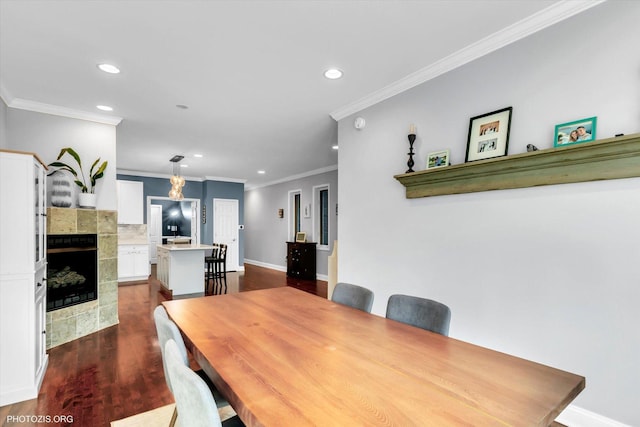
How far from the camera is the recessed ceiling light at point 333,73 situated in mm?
2793

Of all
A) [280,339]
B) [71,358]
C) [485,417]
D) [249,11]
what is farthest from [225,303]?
[71,358]

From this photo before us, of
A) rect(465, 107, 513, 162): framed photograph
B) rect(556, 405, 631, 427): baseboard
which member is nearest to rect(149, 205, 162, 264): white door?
rect(465, 107, 513, 162): framed photograph

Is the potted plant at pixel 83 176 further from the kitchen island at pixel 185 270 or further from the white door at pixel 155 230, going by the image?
the white door at pixel 155 230

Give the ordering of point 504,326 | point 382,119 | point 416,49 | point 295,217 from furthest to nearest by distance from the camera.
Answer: point 295,217 → point 382,119 → point 416,49 → point 504,326

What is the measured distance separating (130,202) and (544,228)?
8.27 m

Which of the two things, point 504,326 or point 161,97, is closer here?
point 504,326

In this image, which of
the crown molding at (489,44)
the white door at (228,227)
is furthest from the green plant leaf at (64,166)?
the white door at (228,227)

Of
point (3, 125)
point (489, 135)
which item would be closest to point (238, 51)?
point (489, 135)

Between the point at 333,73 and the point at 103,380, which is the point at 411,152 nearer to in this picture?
the point at 333,73

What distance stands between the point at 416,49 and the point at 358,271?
224 centimetres

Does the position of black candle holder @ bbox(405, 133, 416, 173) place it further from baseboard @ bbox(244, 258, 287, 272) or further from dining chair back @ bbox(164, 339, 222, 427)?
baseboard @ bbox(244, 258, 287, 272)

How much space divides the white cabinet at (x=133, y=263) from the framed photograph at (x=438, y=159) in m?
6.74

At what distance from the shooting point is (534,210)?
211 centimetres

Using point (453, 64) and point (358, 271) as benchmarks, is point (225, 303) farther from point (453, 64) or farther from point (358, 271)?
point (453, 64)
